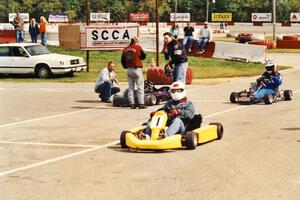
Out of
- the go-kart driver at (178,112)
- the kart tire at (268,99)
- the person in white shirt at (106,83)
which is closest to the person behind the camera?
the go-kart driver at (178,112)

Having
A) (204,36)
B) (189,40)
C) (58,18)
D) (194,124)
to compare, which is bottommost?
(194,124)

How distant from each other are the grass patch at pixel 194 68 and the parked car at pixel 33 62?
0.31 meters

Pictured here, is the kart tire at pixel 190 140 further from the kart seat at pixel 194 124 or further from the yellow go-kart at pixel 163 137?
the kart seat at pixel 194 124

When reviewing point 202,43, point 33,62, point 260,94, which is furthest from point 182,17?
point 260,94

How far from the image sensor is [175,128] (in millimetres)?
11602

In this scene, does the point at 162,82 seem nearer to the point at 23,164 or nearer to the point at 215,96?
the point at 215,96

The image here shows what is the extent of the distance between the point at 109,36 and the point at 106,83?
9.97 m

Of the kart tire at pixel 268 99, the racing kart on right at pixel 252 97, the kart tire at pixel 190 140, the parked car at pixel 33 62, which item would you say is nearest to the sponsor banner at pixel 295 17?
the parked car at pixel 33 62

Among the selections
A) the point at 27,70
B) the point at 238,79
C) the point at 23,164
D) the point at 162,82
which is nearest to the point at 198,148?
the point at 23,164

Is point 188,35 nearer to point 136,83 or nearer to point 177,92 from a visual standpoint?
point 136,83

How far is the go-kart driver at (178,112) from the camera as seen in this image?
1166cm

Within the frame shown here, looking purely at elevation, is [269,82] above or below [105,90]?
above

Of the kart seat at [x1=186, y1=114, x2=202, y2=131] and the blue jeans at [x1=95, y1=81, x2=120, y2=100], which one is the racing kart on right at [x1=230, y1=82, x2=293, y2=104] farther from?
the kart seat at [x1=186, y1=114, x2=202, y2=131]

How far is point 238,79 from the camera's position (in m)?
26.2
